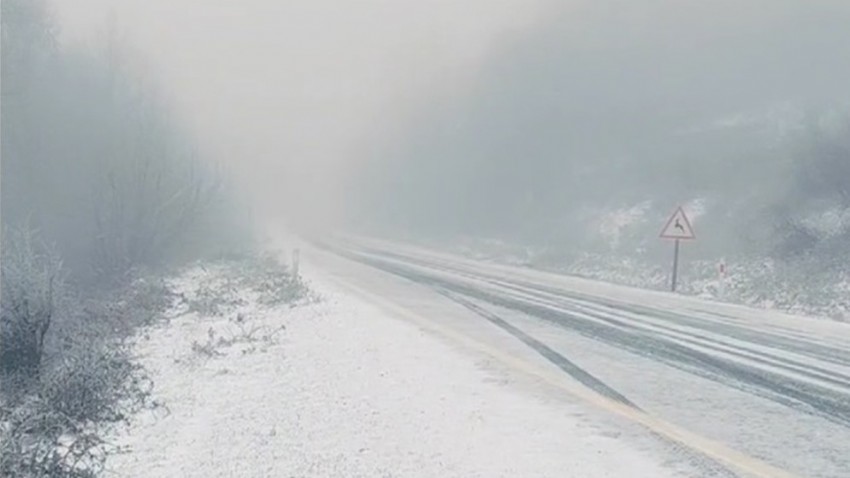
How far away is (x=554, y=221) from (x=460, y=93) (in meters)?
28.9

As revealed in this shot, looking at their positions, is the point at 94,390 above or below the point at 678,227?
below

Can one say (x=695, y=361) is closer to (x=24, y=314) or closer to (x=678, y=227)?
(x=24, y=314)

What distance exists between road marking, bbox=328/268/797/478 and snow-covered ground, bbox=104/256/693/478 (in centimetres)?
35

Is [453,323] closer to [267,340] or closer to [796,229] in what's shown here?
[267,340]

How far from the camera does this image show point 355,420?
7.10 metres

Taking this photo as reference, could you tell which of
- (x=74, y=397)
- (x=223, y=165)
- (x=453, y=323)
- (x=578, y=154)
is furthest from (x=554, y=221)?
(x=74, y=397)

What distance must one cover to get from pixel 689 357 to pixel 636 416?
11.6ft

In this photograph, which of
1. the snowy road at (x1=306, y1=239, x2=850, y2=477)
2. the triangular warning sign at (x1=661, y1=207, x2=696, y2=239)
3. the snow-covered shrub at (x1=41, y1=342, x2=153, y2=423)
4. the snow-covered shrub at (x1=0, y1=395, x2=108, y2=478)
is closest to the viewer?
the snow-covered shrub at (x1=0, y1=395, x2=108, y2=478)

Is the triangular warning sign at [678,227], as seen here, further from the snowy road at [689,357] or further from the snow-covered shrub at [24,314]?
the snow-covered shrub at [24,314]

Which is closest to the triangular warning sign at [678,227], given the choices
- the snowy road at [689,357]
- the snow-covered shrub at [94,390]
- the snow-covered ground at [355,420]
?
the snowy road at [689,357]

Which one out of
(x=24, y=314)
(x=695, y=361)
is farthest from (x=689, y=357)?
(x=24, y=314)

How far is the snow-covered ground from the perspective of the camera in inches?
232

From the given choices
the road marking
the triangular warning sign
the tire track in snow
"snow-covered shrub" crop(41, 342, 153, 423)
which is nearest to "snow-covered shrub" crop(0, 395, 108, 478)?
"snow-covered shrub" crop(41, 342, 153, 423)

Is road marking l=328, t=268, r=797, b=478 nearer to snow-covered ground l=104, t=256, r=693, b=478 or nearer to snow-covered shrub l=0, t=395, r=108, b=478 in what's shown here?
snow-covered ground l=104, t=256, r=693, b=478
